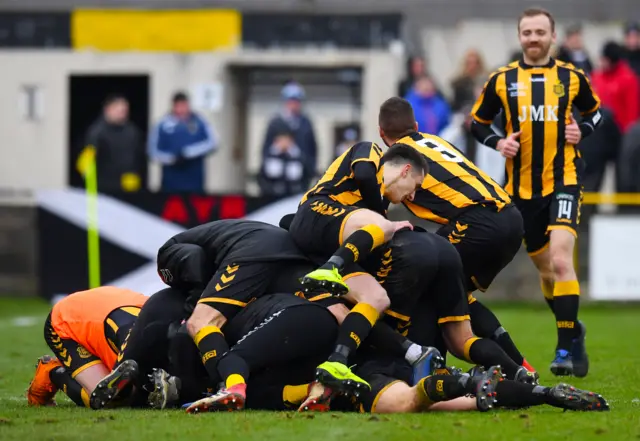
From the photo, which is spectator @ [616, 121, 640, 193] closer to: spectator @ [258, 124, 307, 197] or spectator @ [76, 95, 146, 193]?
spectator @ [258, 124, 307, 197]

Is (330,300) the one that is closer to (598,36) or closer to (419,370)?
(419,370)

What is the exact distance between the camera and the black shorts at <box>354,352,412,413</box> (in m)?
6.77

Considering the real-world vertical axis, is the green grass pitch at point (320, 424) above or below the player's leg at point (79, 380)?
above

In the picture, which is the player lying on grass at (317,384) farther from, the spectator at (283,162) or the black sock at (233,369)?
the spectator at (283,162)

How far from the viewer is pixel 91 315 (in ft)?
25.3

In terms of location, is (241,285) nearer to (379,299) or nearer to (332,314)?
(332,314)

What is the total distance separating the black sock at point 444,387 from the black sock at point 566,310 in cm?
249

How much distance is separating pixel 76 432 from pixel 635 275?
994cm

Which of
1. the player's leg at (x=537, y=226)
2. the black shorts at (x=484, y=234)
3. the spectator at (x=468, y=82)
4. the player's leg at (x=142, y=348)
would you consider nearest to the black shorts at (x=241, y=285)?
the player's leg at (x=142, y=348)

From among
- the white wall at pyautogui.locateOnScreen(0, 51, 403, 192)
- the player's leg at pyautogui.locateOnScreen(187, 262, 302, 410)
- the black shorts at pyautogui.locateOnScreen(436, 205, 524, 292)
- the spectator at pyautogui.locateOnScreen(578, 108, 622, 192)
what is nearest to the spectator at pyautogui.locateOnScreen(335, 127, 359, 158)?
the white wall at pyautogui.locateOnScreen(0, 51, 403, 192)

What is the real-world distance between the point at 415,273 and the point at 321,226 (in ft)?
2.09

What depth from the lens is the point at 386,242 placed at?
24.0ft

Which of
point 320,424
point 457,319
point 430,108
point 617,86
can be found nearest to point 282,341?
point 320,424

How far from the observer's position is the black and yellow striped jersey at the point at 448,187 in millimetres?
8281
